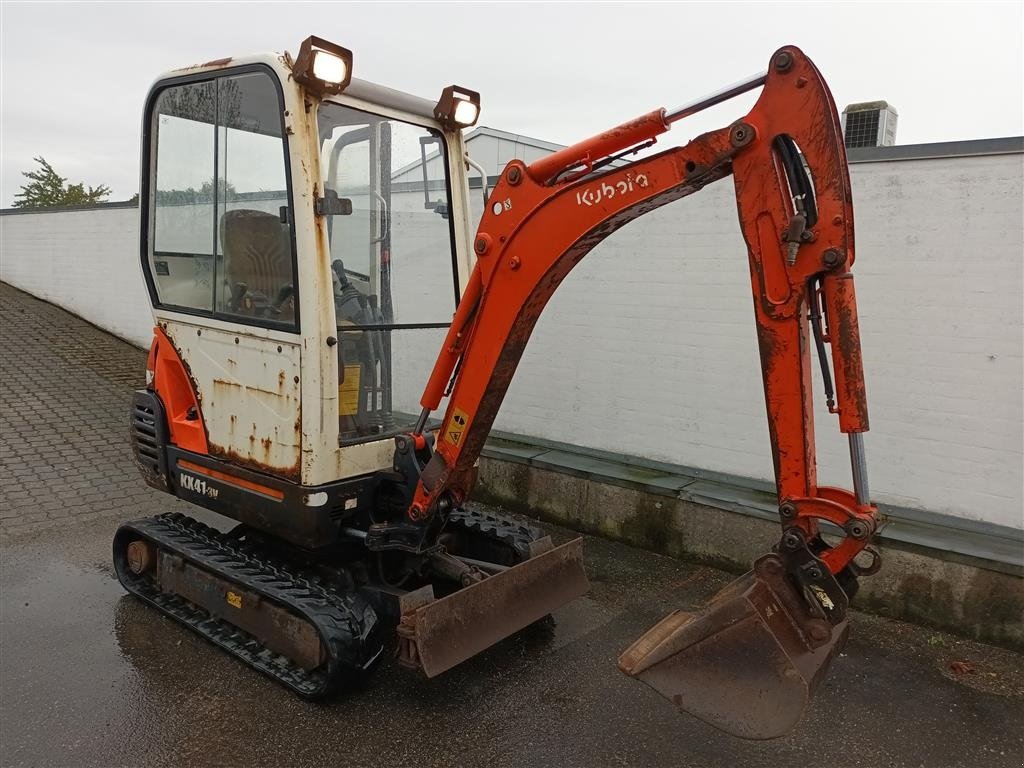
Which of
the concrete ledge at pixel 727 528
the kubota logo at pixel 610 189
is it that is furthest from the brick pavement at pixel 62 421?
the kubota logo at pixel 610 189

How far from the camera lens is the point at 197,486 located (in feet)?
13.0

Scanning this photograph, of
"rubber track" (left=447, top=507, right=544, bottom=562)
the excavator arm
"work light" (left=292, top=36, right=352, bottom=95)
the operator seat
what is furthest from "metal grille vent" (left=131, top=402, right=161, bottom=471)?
the excavator arm

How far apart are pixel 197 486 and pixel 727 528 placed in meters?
3.24

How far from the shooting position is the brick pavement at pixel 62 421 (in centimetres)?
595

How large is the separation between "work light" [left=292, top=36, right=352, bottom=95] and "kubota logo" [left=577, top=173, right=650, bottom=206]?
1.21 meters

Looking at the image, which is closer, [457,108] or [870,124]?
[457,108]

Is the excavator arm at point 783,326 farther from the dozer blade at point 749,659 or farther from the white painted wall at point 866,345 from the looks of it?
the white painted wall at point 866,345

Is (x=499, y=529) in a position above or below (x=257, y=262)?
below

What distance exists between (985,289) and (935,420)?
847 millimetres

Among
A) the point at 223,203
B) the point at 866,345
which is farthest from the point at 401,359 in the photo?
the point at 866,345

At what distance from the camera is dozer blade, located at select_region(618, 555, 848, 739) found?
2498mm

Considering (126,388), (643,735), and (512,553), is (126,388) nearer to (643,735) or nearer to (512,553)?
(512,553)

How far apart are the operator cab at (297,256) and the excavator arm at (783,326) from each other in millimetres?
1201

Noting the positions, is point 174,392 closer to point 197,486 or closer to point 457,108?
point 197,486
